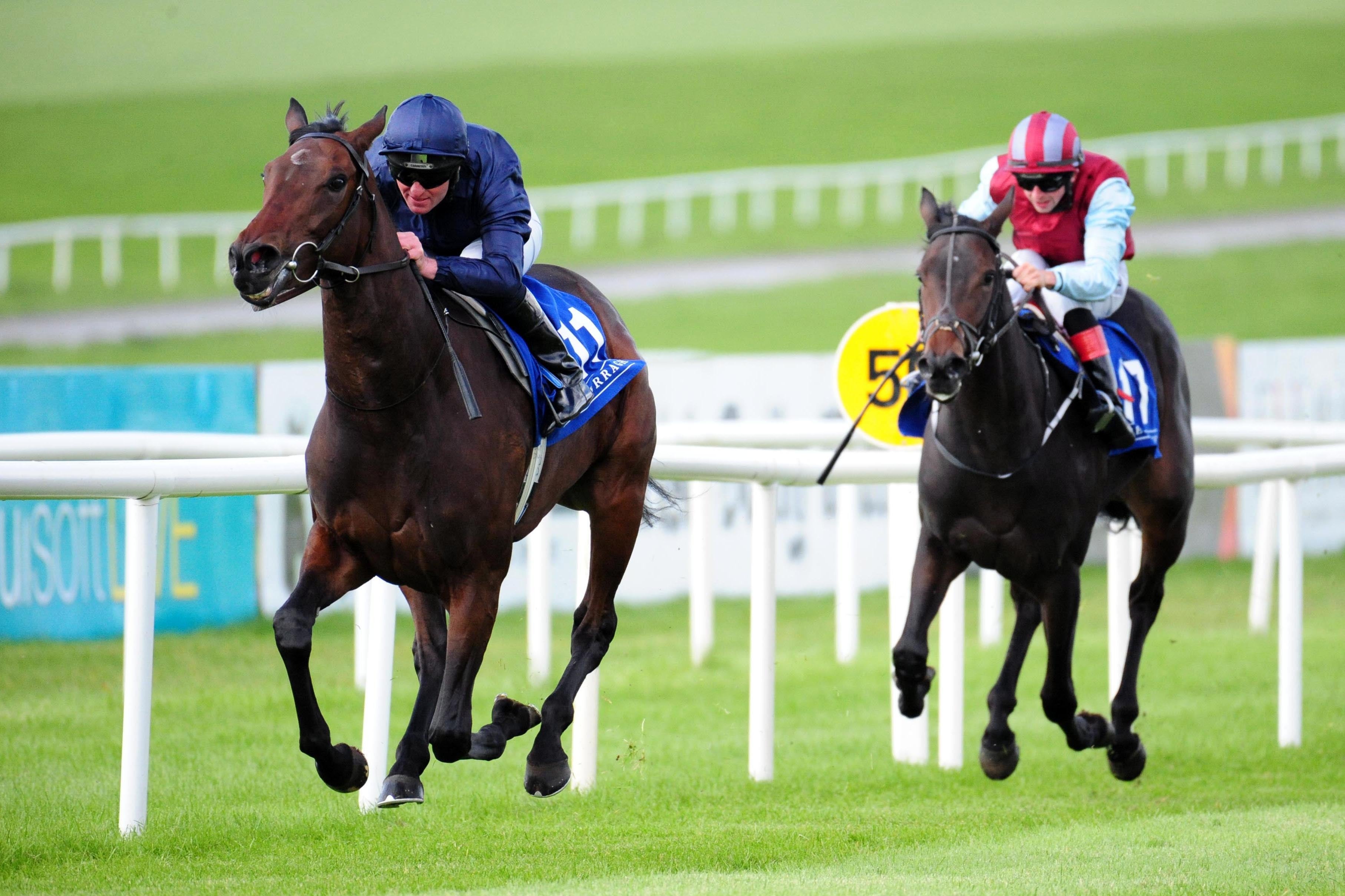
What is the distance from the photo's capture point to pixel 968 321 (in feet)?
16.8

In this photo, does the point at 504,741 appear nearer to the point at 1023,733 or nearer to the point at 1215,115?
the point at 1023,733

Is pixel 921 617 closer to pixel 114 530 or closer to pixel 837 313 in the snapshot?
pixel 114 530

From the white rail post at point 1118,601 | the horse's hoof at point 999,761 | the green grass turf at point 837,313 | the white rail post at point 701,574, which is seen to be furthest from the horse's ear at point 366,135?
the green grass turf at point 837,313

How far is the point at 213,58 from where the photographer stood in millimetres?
31422

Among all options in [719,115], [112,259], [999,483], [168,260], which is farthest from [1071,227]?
[719,115]

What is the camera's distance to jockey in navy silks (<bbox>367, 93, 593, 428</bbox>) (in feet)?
14.8

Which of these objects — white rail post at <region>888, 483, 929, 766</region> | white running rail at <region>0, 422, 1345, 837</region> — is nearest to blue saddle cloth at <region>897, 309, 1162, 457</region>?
white running rail at <region>0, 422, 1345, 837</region>

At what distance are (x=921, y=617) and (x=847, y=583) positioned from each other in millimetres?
2987

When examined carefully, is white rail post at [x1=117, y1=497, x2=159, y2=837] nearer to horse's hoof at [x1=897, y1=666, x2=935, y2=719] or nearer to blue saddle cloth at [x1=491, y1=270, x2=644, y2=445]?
blue saddle cloth at [x1=491, y1=270, x2=644, y2=445]

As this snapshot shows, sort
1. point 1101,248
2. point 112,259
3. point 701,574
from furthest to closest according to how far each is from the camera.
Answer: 1. point 112,259
2. point 701,574
3. point 1101,248

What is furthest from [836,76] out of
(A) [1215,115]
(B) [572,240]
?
(B) [572,240]

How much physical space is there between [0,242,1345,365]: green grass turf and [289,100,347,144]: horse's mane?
1521 cm

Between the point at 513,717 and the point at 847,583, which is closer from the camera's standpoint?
the point at 513,717

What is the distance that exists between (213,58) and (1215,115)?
733 inches
